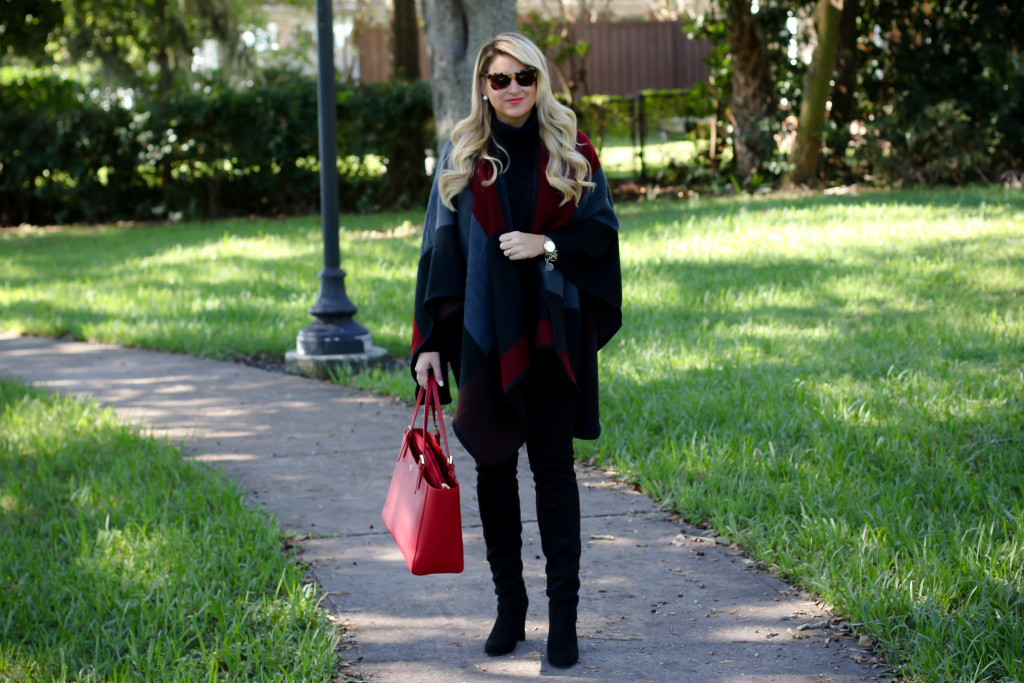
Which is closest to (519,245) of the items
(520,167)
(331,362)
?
(520,167)

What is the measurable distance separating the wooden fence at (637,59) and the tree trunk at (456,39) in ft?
56.5

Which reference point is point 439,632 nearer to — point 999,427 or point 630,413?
point 630,413

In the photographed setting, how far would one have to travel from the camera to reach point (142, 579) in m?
3.72

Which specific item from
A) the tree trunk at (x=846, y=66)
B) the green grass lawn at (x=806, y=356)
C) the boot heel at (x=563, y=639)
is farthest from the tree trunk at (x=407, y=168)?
the boot heel at (x=563, y=639)

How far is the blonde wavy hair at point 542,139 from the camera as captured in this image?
9.99 ft

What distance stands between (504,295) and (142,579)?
5.75ft

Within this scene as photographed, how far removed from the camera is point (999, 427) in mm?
4824

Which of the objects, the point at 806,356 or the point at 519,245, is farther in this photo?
the point at 806,356

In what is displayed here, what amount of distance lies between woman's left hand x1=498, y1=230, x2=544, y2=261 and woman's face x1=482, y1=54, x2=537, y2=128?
355 mm

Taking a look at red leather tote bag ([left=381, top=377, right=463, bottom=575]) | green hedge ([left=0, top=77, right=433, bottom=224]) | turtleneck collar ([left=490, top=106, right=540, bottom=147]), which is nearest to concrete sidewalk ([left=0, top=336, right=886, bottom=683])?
red leather tote bag ([left=381, top=377, right=463, bottom=575])

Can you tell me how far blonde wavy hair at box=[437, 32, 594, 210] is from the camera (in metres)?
3.04

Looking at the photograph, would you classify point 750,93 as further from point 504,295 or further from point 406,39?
point 504,295

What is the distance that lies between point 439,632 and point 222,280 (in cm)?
721

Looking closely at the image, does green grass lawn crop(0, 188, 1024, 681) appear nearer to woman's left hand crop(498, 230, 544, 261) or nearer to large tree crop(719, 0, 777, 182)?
woman's left hand crop(498, 230, 544, 261)
